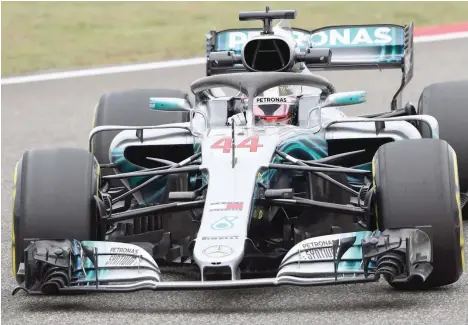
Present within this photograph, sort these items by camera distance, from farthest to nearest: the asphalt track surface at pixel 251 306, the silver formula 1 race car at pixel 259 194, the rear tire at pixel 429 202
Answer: the rear tire at pixel 429 202, the silver formula 1 race car at pixel 259 194, the asphalt track surface at pixel 251 306

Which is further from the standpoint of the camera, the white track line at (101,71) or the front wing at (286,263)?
the white track line at (101,71)

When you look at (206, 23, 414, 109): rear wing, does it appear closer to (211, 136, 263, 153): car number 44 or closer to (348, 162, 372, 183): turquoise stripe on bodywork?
(348, 162, 372, 183): turquoise stripe on bodywork

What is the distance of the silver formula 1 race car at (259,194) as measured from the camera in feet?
26.3

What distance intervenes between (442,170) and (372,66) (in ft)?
11.4

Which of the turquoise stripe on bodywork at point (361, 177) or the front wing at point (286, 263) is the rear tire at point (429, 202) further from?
the turquoise stripe on bodywork at point (361, 177)

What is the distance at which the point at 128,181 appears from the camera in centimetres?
975

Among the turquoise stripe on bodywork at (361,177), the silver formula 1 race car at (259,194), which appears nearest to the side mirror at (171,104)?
the silver formula 1 race car at (259,194)

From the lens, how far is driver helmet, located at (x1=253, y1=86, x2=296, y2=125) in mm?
9773

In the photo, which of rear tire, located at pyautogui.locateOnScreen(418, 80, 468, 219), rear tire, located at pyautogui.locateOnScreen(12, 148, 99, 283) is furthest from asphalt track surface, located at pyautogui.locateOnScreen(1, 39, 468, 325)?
rear tire, located at pyautogui.locateOnScreen(418, 80, 468, 219)

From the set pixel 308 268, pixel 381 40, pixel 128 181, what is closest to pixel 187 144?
pixel 128 181

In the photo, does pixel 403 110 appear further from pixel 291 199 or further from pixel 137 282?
pixel 137 282

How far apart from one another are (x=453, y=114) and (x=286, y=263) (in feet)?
9.28

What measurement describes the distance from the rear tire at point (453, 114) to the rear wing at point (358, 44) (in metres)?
0.97

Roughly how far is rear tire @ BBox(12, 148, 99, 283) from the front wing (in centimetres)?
28
